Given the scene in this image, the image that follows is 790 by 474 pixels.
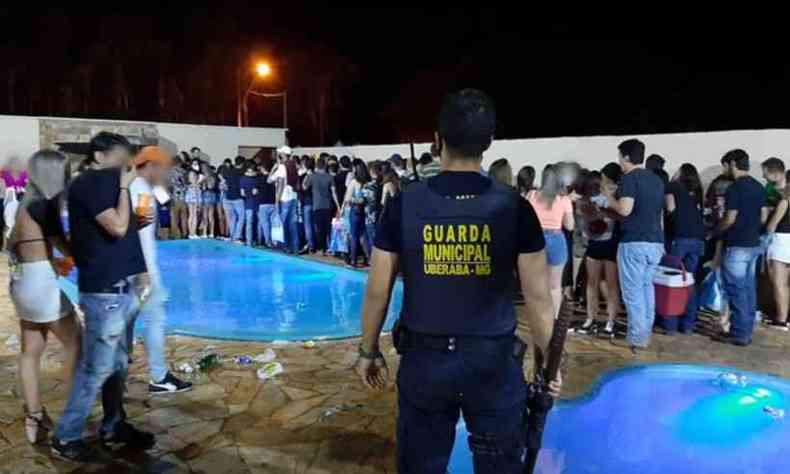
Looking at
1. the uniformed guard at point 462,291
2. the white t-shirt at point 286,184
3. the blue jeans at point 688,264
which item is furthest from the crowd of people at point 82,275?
the white t-shirt at point 286,184

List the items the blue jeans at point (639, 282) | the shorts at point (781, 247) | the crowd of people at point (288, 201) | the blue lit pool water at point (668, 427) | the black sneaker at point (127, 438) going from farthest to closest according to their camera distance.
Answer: the crowd of people at point (288, 201) < the shorts at point (781, 247) < the blue jeans at point (639, 282) < the blue lit pool water at point (668, 427) < the black sneaker at point (127, 438)

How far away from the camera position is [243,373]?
5.33 metres

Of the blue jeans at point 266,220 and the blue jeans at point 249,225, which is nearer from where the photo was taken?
the blue jeans at point 266,220

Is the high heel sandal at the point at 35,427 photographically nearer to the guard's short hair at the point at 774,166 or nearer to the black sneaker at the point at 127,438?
the black sneaker at the point at 127,438

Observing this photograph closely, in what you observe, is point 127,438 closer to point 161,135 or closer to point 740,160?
point 740,160

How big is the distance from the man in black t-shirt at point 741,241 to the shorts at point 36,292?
212 inches

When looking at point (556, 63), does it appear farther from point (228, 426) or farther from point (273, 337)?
point (228, 426)

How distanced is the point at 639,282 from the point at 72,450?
14.9 feet

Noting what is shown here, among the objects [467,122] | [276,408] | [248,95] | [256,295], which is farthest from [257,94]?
[467,122]

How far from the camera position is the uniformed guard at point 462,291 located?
2.29 metres

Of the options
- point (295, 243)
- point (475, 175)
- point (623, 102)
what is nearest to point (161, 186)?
point (475, 175)

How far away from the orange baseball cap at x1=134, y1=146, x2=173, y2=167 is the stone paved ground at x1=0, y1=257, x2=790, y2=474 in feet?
5.43

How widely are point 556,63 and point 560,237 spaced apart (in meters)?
22.6

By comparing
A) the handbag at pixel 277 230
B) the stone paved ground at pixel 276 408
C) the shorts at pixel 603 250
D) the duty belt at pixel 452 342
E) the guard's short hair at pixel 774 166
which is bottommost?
the stone paved ground at pixel 276 408
